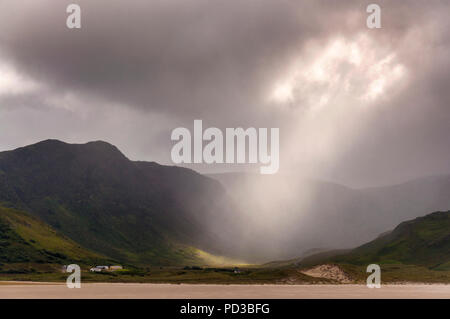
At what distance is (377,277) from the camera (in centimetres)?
19862
